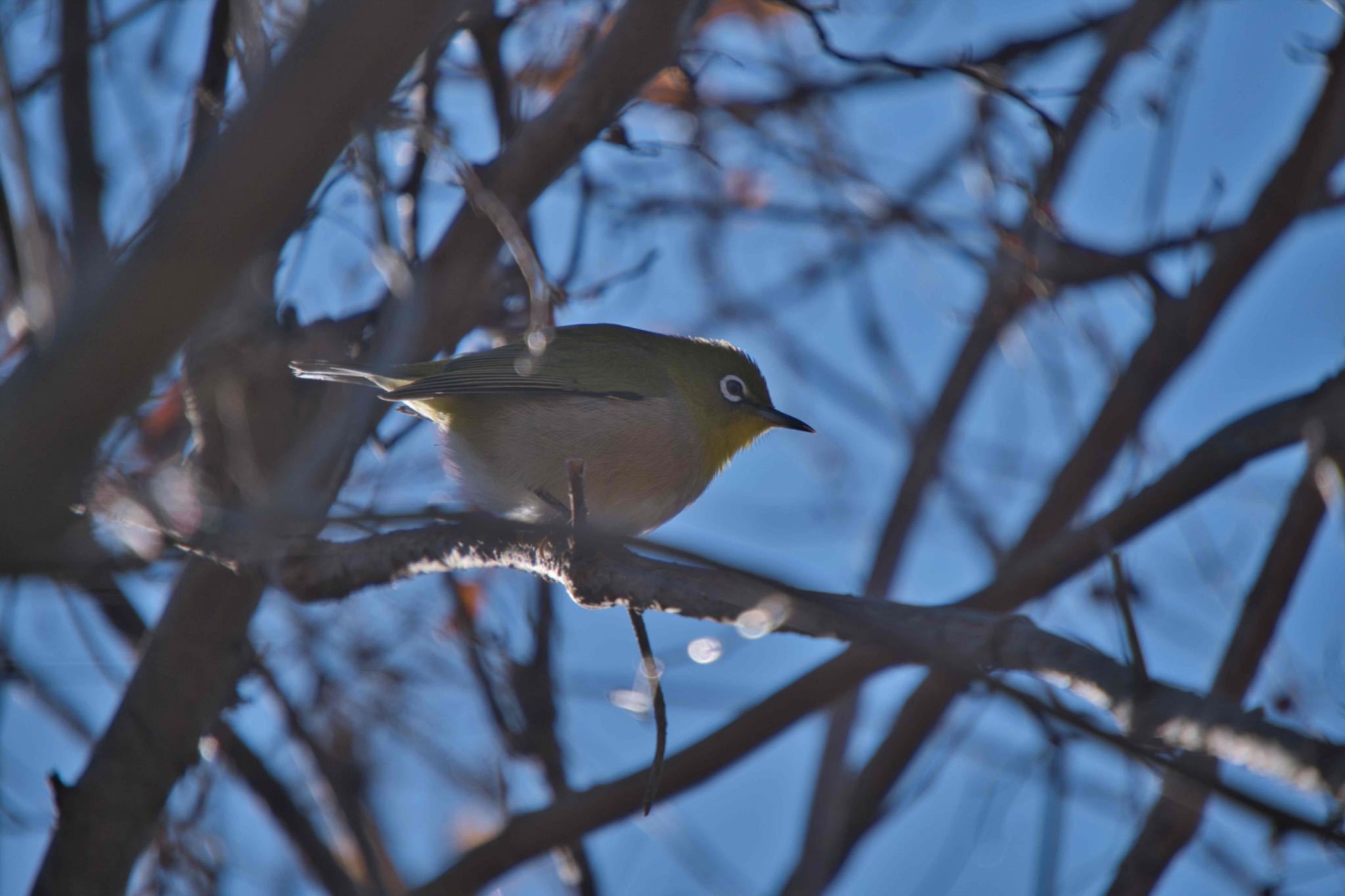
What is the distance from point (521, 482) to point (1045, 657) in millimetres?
2484

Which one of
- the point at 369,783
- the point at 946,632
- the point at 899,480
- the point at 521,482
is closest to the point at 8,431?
the point at 946,632

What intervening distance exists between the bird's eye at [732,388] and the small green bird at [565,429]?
27 centimetres

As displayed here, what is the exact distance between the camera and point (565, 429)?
4094 millimetres

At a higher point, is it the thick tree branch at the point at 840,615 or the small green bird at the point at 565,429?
the small green bird at the point at 565,429

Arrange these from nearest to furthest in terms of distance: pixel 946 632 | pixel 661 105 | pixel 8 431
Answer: pixel 8 431, pixel 946 632, pixel 661 105

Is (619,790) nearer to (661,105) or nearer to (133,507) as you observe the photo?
(133,507)

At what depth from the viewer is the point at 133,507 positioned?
237cm

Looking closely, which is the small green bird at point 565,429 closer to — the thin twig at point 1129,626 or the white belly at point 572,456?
the white belly at point 572,456

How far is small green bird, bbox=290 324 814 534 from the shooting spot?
13.3 feet

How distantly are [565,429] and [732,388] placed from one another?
988mm

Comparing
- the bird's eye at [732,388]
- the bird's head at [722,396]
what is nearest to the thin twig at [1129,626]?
the bird's head at [722,396]

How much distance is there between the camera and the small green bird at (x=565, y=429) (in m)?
4.05

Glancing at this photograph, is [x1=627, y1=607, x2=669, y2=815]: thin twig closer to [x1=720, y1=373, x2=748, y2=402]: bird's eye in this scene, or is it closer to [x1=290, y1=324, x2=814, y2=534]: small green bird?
[x1=290, y1=324, x2=814, y2=534]: small green bird

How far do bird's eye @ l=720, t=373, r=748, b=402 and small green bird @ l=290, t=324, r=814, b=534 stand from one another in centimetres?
27
